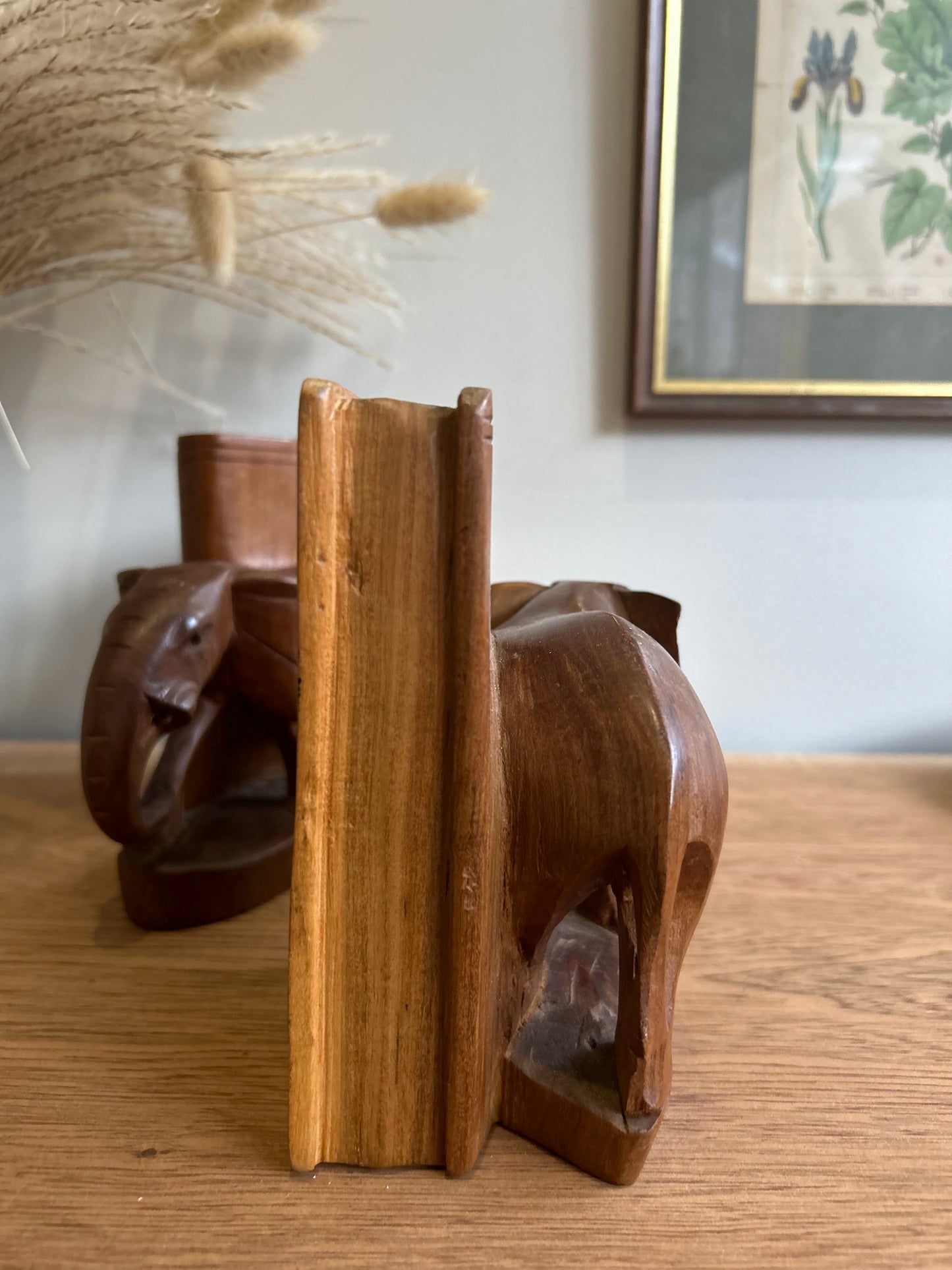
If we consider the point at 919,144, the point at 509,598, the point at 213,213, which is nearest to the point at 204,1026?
the point at 509,598

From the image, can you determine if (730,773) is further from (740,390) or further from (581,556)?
(740,390)

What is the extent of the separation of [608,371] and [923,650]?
1.51ft

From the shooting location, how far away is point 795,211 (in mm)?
756

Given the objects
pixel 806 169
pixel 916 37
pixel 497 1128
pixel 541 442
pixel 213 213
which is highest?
pixel 916 37

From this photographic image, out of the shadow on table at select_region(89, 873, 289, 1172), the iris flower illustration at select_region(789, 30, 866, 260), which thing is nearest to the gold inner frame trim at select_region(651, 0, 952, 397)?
the iris flower illustration at select_region(789, 30, 866, 260)

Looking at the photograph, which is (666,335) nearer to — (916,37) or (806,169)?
(806,169)

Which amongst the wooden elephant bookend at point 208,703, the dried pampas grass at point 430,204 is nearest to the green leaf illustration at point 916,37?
the dried pampas grass at point 430,204

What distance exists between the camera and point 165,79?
0.57 meters

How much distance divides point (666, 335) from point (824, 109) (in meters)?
0.25

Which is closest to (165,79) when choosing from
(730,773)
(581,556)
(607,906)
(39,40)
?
(39,40)

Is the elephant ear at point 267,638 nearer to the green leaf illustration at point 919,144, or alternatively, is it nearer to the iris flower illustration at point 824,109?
the iris flower illustration at point 824,109

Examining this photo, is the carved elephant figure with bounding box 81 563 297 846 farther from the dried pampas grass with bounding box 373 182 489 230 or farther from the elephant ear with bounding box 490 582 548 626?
the dried pampas grass with bounding box 373 182 489 230

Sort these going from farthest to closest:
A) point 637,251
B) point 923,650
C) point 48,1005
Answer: point 923,650
point 637,251
point 48,1005

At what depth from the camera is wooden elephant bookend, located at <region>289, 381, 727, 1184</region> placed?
32 centimetres
